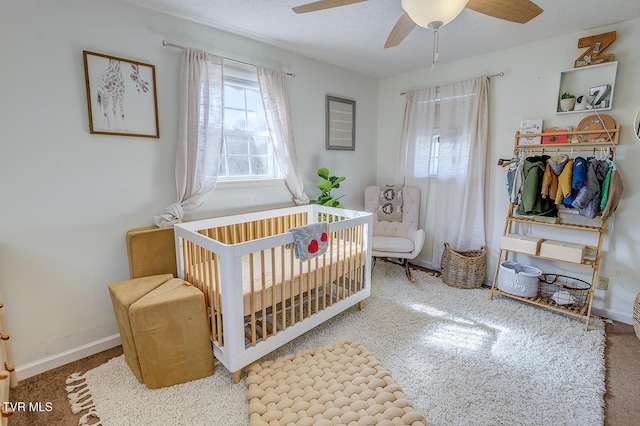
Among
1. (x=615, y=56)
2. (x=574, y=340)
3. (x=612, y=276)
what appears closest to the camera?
(x=574, y=340)

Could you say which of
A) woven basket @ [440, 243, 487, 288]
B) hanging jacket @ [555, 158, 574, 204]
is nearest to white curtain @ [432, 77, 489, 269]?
woven basket @ [440, 243, 487, 288]

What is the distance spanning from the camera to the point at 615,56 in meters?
2.29

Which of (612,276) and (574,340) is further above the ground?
(612,276)

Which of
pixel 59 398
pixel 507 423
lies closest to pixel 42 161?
pixel 59 398

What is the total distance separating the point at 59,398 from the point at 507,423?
2.34 metres

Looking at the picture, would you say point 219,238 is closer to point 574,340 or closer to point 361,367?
point 361,367

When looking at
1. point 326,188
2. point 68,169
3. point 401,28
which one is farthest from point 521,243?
point 68,169

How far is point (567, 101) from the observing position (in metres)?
2.45

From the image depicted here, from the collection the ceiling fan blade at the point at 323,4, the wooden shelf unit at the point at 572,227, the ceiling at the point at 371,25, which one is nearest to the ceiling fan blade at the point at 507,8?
the ceiling at the point at 371,25

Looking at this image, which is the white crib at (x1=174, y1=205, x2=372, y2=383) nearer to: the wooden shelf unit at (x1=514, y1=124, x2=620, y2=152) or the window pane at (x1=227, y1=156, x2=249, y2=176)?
the window pane at (x1=227, y1=156, x2=249, y2=176)

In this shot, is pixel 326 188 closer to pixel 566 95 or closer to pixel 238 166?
pixel 238 166

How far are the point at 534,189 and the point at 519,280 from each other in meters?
0.79

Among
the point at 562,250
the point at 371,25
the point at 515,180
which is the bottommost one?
the point at 562,250

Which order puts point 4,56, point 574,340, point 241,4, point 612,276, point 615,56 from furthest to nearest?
point 612,276 → point 615,56 → point 574,340 → point 241,4 → point 4,56
